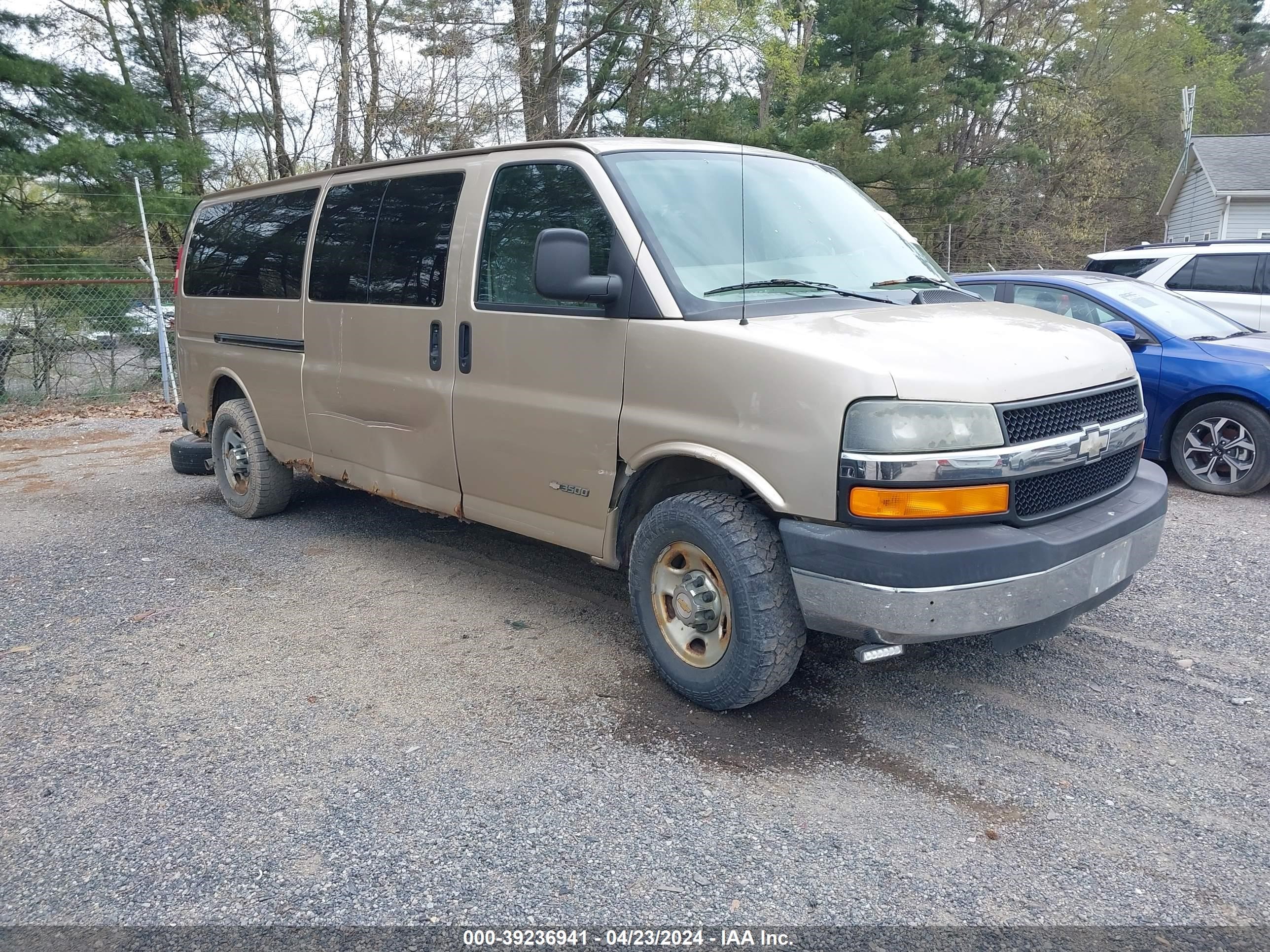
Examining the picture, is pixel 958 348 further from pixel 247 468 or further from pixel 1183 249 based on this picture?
pixel 1183 249

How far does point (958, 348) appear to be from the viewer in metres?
3.27

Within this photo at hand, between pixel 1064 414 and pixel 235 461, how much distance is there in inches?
214

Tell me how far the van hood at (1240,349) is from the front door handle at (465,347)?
5482mm

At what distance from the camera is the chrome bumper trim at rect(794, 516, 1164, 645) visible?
10.1ft

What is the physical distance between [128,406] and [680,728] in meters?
11.3

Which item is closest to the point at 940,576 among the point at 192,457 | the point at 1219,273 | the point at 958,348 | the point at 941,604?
the point at 941,604

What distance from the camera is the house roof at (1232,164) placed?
917 inches

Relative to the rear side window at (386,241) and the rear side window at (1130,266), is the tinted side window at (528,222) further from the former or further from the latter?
the rear side window at (1130,266)

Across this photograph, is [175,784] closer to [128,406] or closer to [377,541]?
[377,541]

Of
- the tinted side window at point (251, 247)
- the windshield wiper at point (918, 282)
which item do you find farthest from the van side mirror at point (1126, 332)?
the tinted side window at point (251, 247)

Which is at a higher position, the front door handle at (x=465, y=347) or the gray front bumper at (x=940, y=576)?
the front door handle at (x=465, y=347)

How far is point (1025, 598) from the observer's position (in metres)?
Result: 3.17

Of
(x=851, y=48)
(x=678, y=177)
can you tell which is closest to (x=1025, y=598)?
(x=678, y=177)

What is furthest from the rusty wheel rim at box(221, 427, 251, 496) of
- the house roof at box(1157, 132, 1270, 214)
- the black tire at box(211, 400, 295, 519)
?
the house roof at box(1157, 132, 1270, 214)
